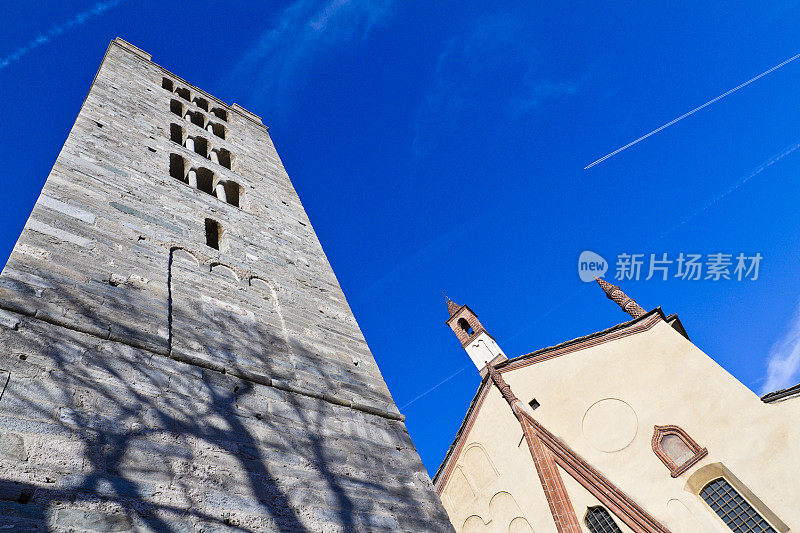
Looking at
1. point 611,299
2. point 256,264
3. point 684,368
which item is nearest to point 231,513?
point 256,264

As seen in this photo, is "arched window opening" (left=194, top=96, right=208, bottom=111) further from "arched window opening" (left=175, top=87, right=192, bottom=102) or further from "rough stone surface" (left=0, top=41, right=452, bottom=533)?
"rough stone surface" (left=0, top=41, right=452, bottom=533)

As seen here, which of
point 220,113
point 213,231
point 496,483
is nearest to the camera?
point 213,231

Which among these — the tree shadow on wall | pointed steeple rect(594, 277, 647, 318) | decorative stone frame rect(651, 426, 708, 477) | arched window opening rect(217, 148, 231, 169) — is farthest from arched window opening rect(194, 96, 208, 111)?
decorative stone frame rect(651, 426, 708, 477)

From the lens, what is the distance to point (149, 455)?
9.07 ft

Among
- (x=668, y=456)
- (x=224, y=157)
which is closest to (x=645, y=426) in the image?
(x=668, y=456)

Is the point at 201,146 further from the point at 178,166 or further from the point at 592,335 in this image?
the point at 592,335

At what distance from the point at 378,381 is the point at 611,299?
471 inches

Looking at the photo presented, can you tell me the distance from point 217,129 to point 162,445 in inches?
430

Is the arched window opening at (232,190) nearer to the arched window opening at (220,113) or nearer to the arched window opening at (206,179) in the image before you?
the arched window opening at (206,179)

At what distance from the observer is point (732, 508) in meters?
9.62

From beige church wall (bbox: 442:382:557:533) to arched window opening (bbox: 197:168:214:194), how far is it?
1076cm

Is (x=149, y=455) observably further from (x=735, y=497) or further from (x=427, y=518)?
(x=735, y=497)

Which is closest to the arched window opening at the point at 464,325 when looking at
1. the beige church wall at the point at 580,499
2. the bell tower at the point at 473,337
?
the bell tower at the point at 473,337

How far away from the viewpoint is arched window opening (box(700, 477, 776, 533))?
923cm
